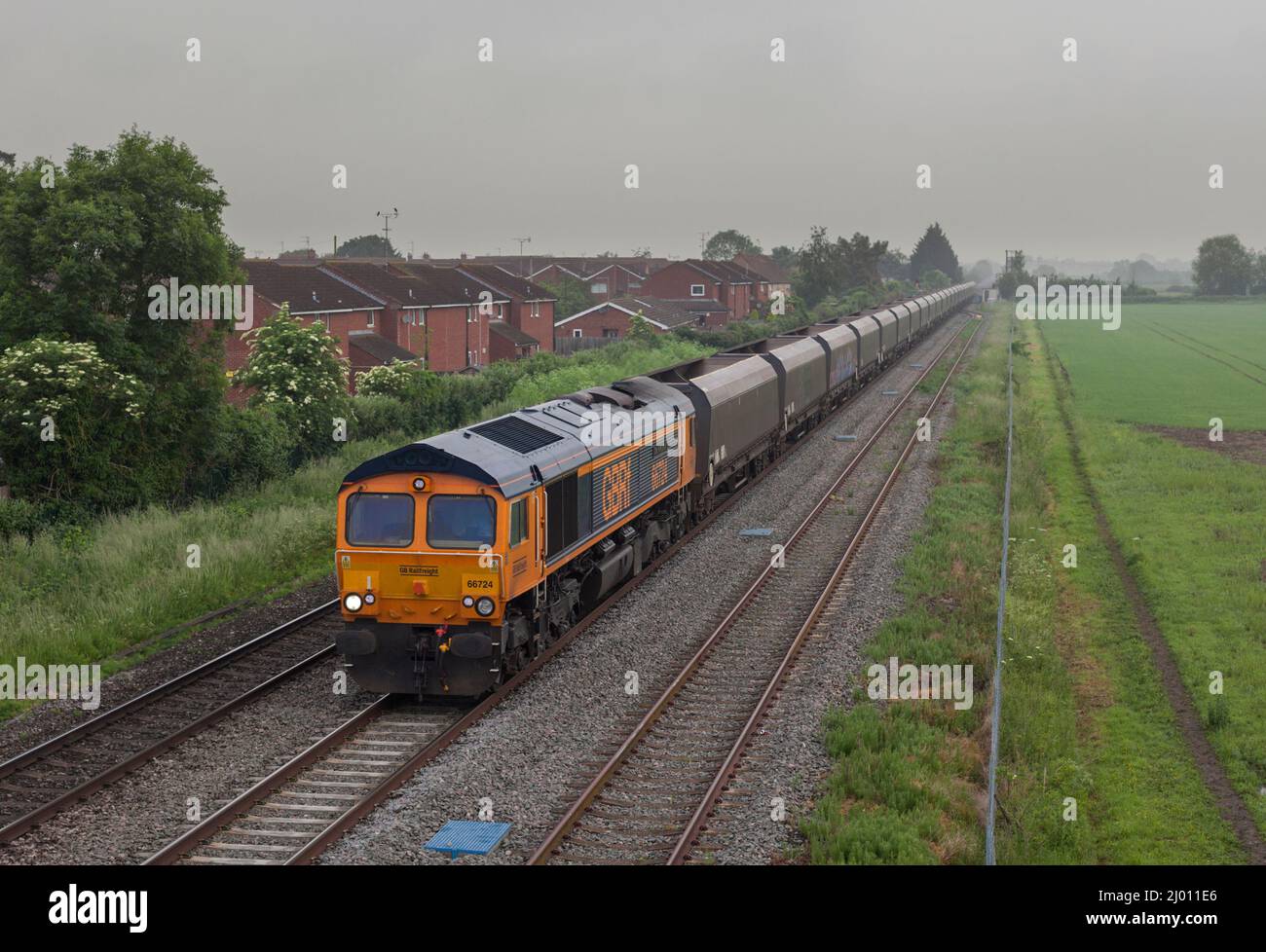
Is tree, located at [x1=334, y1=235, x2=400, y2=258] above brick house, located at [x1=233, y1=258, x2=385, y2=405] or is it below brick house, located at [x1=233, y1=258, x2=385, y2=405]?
above

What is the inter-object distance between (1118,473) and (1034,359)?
43.9m

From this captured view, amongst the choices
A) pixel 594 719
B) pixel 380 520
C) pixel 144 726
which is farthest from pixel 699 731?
pixel 144 726

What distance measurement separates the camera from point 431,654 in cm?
1575

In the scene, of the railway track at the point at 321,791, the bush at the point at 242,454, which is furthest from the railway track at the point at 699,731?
the bush at the point at 242,454

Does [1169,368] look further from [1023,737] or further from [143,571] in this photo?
[143,571]

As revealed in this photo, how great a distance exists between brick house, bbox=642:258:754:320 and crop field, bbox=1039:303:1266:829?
37555 millimetres

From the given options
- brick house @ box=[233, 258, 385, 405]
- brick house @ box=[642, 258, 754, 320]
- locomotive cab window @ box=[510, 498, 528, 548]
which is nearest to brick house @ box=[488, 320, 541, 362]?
brick house @ box=[233, 258, 385, 405]

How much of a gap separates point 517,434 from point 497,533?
9.31ft

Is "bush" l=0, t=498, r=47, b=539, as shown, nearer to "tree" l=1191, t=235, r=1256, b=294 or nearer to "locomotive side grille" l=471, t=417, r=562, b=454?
"locomotive side grille" l=471, t=417, r=562, b=454

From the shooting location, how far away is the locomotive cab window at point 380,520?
15578 mm

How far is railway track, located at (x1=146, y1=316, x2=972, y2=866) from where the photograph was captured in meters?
11.8

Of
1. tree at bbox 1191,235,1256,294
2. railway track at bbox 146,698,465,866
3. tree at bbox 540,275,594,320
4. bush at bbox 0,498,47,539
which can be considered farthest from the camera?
tree at bbox 1191,235,1256,294

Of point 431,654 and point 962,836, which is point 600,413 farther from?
point 962,836
